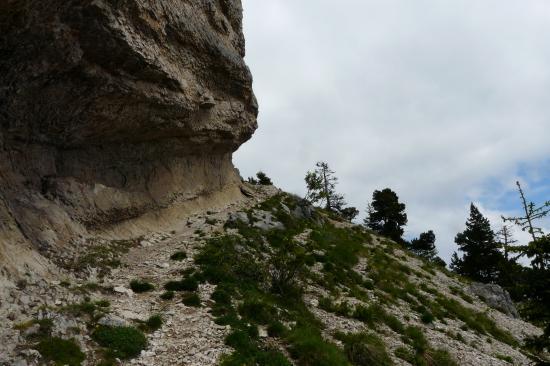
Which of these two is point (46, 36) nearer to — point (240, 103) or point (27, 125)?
point (27, 125)

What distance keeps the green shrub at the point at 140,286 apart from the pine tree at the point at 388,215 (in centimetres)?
4561

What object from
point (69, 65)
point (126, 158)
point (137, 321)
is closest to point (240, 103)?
point (126, 158)

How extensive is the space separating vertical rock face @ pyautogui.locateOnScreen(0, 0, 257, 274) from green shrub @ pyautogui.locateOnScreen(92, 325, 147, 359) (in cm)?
401

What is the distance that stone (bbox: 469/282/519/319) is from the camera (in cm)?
2936

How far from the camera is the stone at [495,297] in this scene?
96.3 ft

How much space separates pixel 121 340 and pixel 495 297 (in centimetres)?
2711

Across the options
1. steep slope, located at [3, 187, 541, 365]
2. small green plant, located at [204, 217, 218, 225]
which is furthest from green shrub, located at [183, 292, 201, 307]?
small green plant, located at [204, 217, 218, 225]

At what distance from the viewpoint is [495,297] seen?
30141mm

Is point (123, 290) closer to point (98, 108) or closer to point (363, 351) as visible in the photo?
point (98, 108)

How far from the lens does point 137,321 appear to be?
13.0 meters

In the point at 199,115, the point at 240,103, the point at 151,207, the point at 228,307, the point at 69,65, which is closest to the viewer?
the point at 228,307

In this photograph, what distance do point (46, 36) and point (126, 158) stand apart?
757 centimetres

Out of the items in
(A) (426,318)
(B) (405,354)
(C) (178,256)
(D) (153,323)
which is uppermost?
(A) (426,318)

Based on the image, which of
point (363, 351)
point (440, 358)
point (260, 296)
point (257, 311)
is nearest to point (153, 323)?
point (257, 311)
